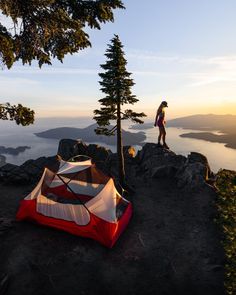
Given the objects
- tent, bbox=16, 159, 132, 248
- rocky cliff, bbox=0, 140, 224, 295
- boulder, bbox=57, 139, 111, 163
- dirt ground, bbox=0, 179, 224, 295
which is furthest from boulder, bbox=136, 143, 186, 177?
tent, bbox=16, 159, 132, 248

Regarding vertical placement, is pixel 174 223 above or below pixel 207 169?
below

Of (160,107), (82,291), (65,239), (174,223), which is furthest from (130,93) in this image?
(82,291)

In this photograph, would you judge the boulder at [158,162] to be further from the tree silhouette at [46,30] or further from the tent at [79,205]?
the tree silhouette at [46,30]

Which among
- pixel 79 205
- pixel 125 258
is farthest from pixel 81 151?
pixel 125 258

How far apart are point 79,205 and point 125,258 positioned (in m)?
3.40

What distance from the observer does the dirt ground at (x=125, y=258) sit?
12508 millimetres

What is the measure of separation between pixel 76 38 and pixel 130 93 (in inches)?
310

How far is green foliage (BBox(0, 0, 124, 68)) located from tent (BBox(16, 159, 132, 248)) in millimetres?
6652

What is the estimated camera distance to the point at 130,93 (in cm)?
2091

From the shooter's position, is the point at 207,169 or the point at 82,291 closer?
the point at 82,291

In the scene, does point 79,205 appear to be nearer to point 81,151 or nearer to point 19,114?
point 19,114

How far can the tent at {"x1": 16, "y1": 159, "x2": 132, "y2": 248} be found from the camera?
49.6ft

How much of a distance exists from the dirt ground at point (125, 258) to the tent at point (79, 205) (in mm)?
494

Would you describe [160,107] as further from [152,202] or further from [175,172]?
[152,202]
